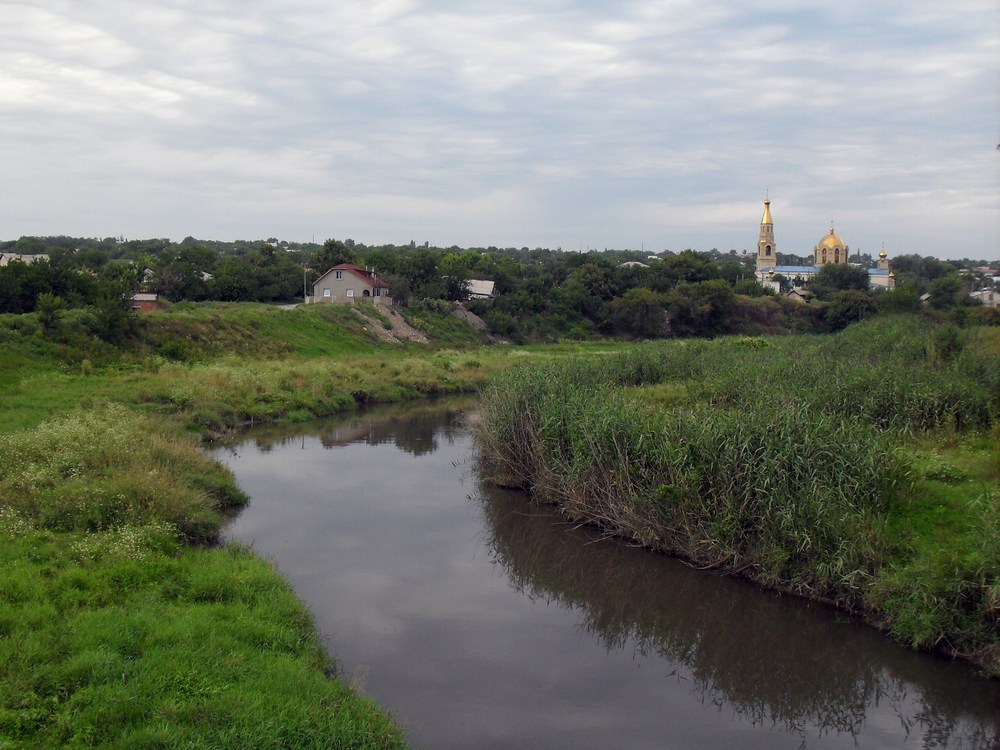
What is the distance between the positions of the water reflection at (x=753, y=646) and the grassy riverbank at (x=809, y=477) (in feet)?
1.27

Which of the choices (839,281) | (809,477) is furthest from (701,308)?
(809,477)

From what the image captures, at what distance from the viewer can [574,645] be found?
1261 centimetres

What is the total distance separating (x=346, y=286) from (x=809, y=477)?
5389cm

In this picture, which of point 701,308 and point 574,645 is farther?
point 701,308

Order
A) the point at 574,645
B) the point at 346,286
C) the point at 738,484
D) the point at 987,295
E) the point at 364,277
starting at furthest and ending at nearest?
the point at 987,295, the point at 364,277, the point at 346,286, the point at 738,484, the point at 574,645

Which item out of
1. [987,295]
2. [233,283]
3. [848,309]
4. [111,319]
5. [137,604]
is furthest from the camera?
[987,295]

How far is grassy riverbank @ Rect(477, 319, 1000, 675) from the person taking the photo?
11875mm

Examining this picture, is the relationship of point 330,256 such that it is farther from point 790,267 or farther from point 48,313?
point 790,267

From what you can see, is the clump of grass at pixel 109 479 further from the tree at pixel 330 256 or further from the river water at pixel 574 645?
the tree at pixel 330 256

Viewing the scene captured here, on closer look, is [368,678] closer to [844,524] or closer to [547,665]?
[547,665]

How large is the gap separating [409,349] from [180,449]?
3413 centimetres

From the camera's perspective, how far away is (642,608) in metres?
14.0

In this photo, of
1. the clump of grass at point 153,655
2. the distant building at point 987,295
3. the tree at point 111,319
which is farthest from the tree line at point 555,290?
the clump of grass at point 153,655

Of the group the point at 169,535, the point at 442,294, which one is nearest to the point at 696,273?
the point at 442,294
